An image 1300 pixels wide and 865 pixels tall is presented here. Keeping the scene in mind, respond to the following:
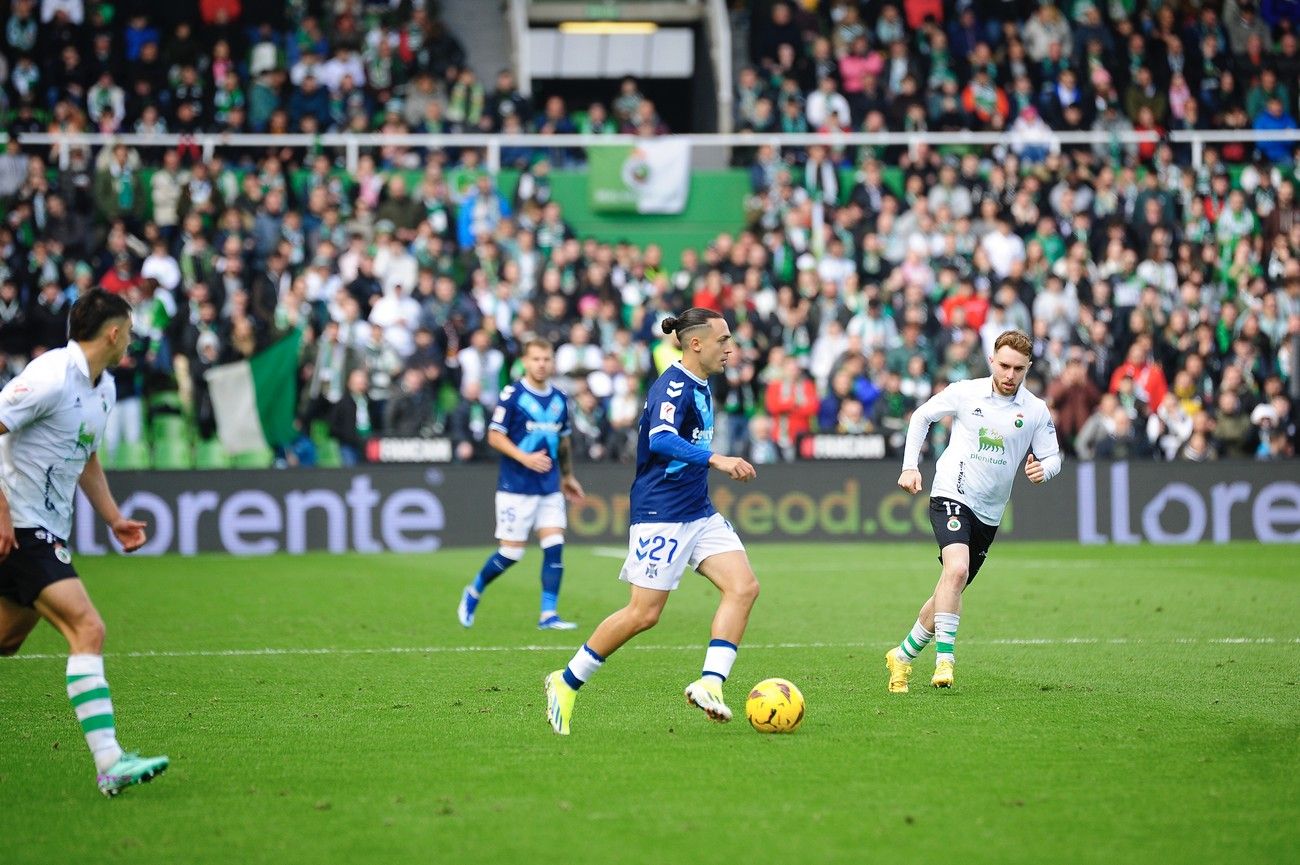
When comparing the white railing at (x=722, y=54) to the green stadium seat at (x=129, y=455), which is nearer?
the green stadium seat at (x=129, y=455)

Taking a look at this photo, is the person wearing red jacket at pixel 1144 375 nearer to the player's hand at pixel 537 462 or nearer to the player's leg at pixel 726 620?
the player's hand at pixel 537 462

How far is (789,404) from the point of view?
2388 centimetres

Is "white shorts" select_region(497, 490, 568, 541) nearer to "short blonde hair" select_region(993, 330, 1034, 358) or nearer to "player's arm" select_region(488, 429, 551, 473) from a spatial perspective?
"player's arm" select_region(488, 429, 551, 473)

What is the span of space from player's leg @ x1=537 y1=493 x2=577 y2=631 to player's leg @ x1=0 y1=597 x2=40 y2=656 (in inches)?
269

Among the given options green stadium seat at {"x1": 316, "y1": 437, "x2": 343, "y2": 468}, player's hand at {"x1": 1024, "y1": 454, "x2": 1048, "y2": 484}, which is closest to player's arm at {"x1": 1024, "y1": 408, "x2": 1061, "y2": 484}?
player's hand at {"x1": 1024, "y1": 454, "x2": 1048, "y2": 484}

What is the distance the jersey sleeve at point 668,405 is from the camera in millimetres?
8891

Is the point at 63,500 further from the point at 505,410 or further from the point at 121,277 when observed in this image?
the point at 121,277

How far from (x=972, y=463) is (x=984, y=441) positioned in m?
0.16

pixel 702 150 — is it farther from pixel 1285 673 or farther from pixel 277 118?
pixel 1285 673

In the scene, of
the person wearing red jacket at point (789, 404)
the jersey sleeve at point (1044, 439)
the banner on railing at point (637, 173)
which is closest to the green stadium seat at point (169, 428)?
the banner on railing at point (637, 173)

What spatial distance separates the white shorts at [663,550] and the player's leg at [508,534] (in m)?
5.53

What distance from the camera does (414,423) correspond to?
76.5 ft

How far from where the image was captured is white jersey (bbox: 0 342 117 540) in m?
7.46

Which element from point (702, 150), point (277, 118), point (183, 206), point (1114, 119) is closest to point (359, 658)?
point (183, 206)
